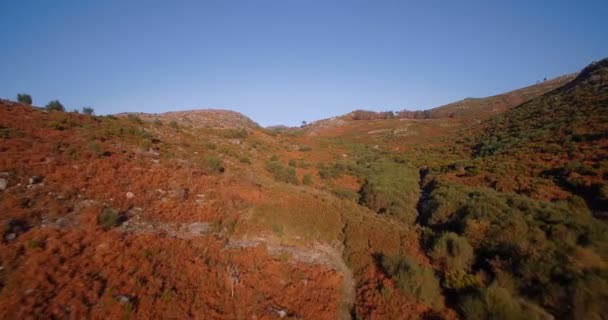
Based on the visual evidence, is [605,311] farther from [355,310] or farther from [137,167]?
[137,167]

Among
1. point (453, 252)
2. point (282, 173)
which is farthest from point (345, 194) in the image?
point (453, 252)

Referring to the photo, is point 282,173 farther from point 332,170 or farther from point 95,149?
point 95,149

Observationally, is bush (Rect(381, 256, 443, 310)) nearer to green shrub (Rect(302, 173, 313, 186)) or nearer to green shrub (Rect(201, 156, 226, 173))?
green shrub (Rect(302, 173, 313, 186))

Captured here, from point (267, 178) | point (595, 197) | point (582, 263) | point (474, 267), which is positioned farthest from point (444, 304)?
point (267, 178)

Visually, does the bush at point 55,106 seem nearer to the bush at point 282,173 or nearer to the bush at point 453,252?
the bush at point 282,173

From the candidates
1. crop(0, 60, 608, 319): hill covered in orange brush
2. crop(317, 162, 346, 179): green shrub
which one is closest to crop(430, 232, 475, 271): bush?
crop(0, 60, 608, 319): hill covered in orange brush
